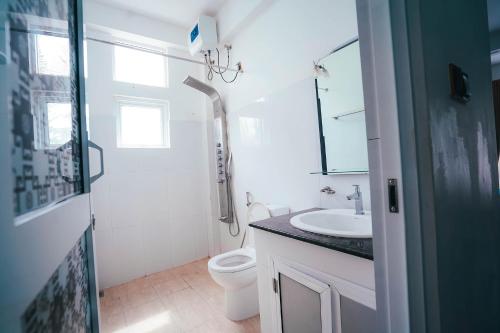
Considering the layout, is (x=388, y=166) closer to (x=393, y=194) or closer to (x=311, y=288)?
(x=393, y=194)

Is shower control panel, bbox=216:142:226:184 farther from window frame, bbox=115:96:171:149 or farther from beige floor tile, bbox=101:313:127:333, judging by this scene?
beige floor tile, bbox=101:313:127:333

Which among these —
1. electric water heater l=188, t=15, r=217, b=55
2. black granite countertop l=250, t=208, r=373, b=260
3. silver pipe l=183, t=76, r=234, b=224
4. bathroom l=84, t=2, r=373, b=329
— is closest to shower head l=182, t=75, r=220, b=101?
silver pipe l=183, t=76, r=234, b=224

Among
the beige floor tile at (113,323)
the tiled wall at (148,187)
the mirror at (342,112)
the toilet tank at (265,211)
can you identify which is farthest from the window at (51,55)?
the beige floor tile at (113,323)

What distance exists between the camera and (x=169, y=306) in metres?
2.02

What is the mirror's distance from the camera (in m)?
1.42

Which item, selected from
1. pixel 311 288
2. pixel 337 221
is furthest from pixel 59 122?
pixel 337 221

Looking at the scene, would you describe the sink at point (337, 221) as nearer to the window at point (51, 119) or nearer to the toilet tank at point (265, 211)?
the toilet tank at point (265, 211)

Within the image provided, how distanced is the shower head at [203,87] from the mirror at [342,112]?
55.5 inches

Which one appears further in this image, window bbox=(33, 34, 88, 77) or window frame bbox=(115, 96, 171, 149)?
window frame bbox=(115, 96, 171, 149)

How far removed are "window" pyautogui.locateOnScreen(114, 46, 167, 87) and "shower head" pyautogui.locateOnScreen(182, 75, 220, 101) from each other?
520mm

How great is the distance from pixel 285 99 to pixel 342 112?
0.55 meters

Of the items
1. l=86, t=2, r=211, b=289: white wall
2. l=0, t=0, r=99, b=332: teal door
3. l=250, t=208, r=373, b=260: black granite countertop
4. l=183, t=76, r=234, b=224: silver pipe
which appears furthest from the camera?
l=183, t=76, r=234, b=224: silver pipe

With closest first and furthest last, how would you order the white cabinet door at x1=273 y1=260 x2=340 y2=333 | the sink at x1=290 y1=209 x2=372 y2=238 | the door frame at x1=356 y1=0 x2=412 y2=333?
the door frame at x1=356 y1=0 x2=412 y2=333 < the white cabinet door at x1=273 y1=260 x2=340 y2=333 < the sink at x1=290 y1=209 x2=372 y2=238

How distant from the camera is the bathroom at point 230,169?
0.42m
